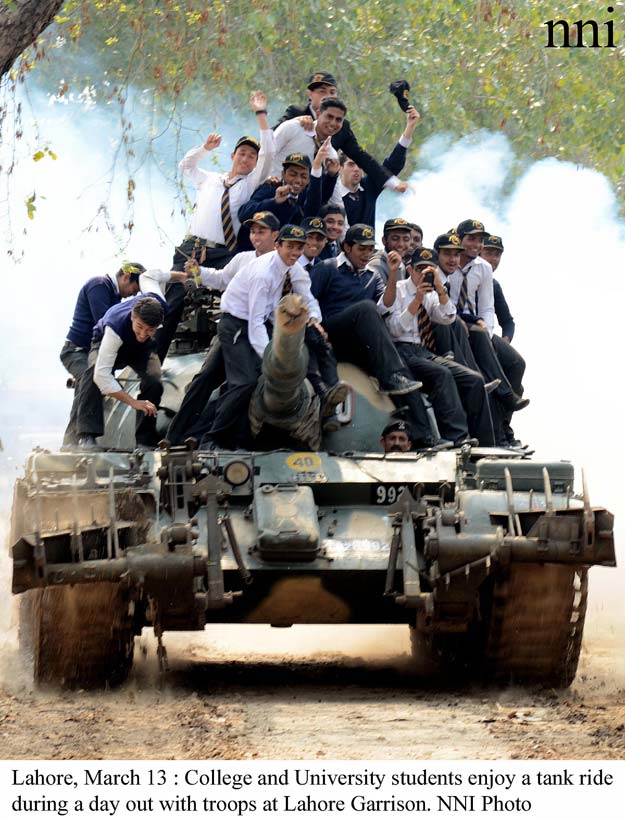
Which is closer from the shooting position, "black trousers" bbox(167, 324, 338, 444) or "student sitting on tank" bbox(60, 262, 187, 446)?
"black trousers" bbox(167, 324, 338, 444)

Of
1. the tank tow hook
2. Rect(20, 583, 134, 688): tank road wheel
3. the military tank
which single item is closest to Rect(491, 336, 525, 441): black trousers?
the military tank

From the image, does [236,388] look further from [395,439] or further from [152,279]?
[152,279]

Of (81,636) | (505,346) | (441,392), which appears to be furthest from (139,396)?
(505,346)

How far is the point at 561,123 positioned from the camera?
25.9 meters

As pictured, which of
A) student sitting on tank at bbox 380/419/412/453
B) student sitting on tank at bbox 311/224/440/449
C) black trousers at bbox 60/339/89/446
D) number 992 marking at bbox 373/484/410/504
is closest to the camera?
number 992 marking at bbox 373/484/410/504

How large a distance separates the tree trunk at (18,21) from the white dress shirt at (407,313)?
4.54 metres

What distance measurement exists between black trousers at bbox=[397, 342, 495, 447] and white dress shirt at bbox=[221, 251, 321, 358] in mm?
1037

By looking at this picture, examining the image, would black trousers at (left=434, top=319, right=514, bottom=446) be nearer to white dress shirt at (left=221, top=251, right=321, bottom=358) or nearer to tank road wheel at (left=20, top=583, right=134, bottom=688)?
white dress shirt at (left=221, top=251, right=321, bottom=358)

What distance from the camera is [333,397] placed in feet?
45.6

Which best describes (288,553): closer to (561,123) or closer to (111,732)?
(111,732)

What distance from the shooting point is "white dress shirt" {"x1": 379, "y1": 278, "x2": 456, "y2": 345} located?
49.4ft

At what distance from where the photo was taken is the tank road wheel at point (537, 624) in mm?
12445

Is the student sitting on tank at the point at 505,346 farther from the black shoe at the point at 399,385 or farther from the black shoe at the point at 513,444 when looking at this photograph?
the black shoe at the point at 399,385
